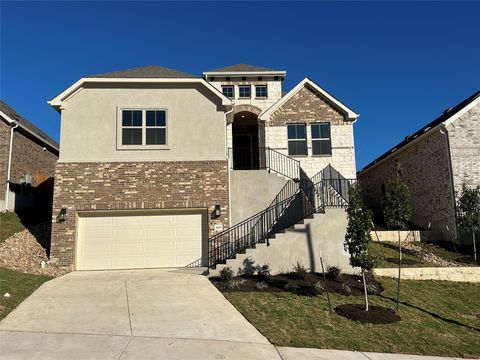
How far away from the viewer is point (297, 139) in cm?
2081

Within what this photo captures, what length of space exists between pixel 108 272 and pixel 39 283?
2691 mm

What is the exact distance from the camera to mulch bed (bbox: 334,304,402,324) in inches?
353

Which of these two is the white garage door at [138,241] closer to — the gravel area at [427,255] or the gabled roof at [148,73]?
the gabled roof at [148,73]

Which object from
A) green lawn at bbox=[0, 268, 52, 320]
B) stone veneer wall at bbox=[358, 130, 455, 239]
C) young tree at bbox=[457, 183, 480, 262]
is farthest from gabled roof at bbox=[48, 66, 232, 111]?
young tree at bbox=[457, 183, 480, 262]

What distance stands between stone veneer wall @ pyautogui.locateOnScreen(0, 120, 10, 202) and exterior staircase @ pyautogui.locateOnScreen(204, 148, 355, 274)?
11.3 metres

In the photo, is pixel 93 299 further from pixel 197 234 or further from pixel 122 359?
pixel 197 234

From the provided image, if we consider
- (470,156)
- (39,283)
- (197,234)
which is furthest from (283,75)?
(39,283)

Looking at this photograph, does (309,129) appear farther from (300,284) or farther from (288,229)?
(300,284)

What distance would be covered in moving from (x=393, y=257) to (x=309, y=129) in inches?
326

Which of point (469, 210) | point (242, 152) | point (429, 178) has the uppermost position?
point (242, 152)

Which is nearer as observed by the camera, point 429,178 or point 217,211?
point 217,211

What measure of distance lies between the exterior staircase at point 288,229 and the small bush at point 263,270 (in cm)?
19

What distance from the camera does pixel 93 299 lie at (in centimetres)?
1005

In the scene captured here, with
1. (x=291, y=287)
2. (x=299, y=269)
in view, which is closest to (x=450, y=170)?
(x=299, y=269)
